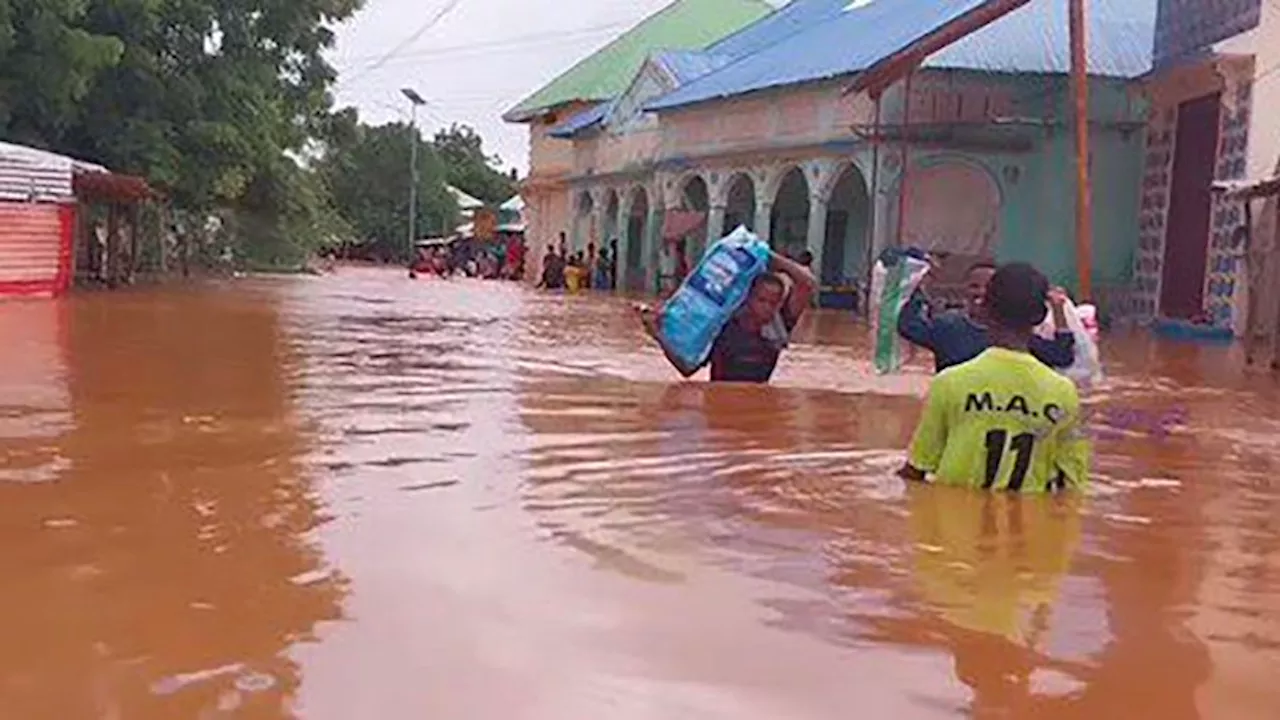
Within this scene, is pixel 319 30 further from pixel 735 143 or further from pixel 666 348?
pixel 666 348

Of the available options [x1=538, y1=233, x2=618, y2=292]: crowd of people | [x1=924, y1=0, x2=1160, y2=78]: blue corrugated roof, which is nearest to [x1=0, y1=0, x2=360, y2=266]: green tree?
[x1=538, y1=233, x2=618, y2=292]: crowd of people

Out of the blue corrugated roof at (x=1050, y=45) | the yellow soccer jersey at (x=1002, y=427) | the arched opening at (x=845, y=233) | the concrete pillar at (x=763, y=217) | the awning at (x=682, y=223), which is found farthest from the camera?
the awning at (x=682, y=223)

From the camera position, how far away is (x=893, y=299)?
36.6 feet

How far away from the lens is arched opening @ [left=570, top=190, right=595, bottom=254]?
52.2m

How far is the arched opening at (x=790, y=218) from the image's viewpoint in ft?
130

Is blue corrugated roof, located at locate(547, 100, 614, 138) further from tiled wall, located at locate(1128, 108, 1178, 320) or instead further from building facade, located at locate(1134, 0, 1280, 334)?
building facade, located at locate(1134, 0, 1280, 334)

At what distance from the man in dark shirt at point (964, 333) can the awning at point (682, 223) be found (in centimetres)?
3259

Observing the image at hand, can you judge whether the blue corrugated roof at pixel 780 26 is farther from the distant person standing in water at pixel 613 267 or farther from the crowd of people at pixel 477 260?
the crowd of people at pixel 477 260

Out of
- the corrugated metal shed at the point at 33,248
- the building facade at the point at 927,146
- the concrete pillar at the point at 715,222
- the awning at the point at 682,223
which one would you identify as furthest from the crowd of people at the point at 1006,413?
the awning at the point at 682,223

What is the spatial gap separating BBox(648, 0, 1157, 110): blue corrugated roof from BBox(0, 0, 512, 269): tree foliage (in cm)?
900

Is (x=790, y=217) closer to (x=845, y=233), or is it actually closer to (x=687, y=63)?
(x=845, y=233)

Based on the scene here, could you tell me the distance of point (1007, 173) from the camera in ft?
106

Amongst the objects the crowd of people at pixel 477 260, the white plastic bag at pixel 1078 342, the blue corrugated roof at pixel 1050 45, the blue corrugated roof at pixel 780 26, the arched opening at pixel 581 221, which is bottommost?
the crowd of people at pixel 477 260

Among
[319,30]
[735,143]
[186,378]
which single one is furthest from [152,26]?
[186,378]
